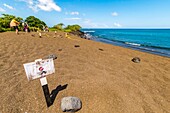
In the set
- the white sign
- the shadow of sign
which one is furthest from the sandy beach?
the white sign

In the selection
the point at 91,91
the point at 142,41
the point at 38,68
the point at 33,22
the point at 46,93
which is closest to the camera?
the point at 38,68

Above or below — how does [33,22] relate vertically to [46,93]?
above

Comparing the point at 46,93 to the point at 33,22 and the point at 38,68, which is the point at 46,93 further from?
the point at 33,22

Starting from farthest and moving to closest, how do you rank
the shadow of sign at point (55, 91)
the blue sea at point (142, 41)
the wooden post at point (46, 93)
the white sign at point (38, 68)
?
the blue sea at point (142, 41)
the shadow of sign at point (55, 91)
the wooden post at point (46, 93)
the white sign at point (38, 68)

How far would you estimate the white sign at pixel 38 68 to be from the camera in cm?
276

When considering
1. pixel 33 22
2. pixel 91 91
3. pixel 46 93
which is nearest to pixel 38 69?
pixel 46 93

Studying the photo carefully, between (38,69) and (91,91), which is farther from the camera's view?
(91,91)

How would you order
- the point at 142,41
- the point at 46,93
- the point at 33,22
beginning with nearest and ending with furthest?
the point at 46,93 → the point at 142,41 → the point at 33,22

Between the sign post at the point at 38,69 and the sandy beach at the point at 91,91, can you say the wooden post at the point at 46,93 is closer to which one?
the sign post at the point at 38,69

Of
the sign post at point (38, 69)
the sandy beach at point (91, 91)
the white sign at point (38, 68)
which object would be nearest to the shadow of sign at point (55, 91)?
the sandy beach at point (91, 91)

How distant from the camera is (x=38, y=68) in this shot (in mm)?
2887

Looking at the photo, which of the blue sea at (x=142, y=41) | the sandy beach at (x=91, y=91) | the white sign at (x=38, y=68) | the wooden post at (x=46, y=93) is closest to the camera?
the white sign at (x=38, y=68)

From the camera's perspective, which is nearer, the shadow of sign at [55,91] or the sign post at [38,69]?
the sign post at [38,69]

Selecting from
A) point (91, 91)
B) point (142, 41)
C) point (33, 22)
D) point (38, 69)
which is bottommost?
point (142, 41)
